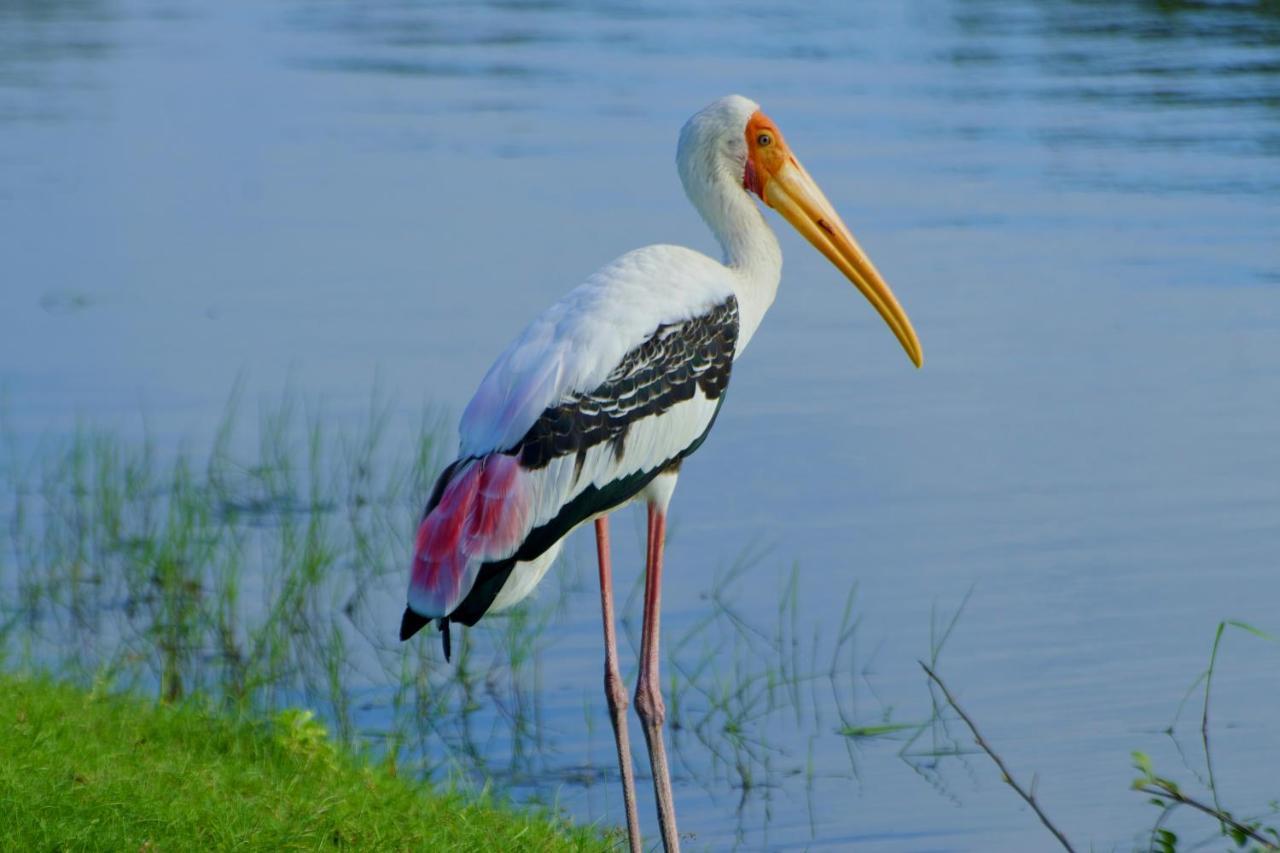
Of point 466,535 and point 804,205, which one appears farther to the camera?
point 804,205


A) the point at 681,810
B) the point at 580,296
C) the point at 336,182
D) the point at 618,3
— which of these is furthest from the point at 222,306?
the point at 618,3

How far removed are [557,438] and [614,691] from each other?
0.77 metres

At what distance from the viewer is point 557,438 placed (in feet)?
16.3

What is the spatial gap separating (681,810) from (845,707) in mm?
835

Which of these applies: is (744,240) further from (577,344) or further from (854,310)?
(854,310)

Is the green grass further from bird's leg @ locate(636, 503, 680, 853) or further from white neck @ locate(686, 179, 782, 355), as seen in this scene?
white neck @ locate(686, 179, 782, 355)

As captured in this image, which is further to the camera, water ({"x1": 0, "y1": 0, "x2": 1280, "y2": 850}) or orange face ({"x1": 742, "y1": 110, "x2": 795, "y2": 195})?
water ({"x1": 0, "y1": 0, "x2": 1280, "y2": 850})

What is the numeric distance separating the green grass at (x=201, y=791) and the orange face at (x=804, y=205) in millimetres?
1578

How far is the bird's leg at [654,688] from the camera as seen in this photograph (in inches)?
208

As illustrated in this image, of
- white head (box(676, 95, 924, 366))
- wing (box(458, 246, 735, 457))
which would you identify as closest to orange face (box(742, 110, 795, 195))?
white head (box(676, 95, 924, 366))

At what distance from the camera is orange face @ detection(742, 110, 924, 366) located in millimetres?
5547

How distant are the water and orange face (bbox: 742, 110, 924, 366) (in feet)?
4.88

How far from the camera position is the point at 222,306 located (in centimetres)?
1147

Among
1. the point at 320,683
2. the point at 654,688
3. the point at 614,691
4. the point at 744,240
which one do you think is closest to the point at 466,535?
the point at 614,691
